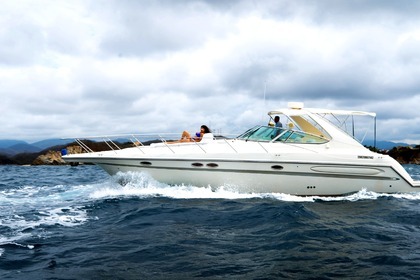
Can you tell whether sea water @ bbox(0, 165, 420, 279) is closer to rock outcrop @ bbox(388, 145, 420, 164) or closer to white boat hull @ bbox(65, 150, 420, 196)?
white boat hull @ bbox(65, 150, 420, 196)

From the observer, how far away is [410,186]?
1210cm

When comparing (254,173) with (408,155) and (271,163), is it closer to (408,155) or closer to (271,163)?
(271,163)

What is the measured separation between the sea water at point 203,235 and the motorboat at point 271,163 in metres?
0.32

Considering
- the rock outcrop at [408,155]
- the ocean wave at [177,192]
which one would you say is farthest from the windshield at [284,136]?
the rock outcrop at [408,155]

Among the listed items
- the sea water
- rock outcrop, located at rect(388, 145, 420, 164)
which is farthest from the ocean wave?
rock outcrop, located at rect(388, 145, 420, 164)

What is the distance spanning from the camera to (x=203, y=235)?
23.4ft

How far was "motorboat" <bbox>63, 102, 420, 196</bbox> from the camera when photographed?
11000 mm

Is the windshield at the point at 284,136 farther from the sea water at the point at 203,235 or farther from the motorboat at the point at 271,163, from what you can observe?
the sea water at the point at 203,235

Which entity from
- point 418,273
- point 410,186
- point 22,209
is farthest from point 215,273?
point 410,186

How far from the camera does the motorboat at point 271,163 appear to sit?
1100 centimetres

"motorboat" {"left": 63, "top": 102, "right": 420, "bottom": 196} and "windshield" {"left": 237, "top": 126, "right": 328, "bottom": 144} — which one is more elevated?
"windshield" {"left": 237, "top": 126, "right": 328, "bottom": 144}

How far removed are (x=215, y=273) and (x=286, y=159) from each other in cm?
633

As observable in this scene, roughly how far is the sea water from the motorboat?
32 centimetres

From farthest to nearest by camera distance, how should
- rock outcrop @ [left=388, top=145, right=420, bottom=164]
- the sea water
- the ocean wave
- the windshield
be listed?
rock outcrop @ [left=388, top=145, right=420, bottom=164]
the windshield
the ocean wave
the sea water
